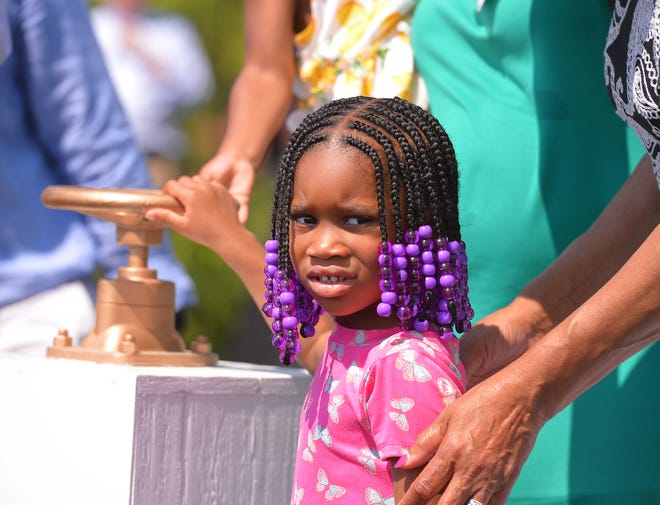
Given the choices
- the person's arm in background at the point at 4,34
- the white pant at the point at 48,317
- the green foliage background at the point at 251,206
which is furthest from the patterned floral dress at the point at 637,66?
the green foliage background at the point at 251,206

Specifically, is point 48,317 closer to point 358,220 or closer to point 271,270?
point 271,270

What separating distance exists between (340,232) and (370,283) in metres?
0.08

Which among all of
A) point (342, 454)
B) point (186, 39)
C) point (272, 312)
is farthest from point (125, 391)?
point (186, 39)

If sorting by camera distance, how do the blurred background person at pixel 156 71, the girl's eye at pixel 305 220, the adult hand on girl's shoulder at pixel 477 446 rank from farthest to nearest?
the blurred background person at pixel 156 71, the girl's eye at pixel 305 220, the adult hand on girl's shoulder at pixel 477 446

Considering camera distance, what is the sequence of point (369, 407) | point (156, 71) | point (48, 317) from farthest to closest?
point (156, 71)
point (48, 317)
point (369, 407)

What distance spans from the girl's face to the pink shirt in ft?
0.26

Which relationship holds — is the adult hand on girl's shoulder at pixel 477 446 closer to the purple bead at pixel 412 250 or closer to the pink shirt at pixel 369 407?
the pink shirt at pixel 369 407

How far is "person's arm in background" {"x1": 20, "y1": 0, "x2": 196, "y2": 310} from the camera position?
325 centimetres

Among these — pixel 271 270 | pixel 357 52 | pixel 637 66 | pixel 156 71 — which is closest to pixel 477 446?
pixel 271 270

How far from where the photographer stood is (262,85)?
271 cm

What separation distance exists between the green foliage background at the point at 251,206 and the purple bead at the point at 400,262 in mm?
3816

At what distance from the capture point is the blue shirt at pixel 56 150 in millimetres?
3158

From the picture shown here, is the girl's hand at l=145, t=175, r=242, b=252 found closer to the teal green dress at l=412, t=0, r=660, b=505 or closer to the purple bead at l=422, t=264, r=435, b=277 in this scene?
the teal green dress at l=412, t=0, r=660, b=505

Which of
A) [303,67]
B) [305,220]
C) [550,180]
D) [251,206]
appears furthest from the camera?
[251,206]
